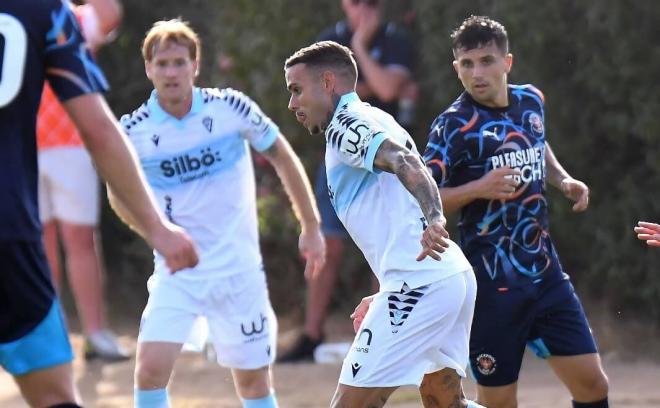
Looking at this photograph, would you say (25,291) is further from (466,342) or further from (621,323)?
(621,323)

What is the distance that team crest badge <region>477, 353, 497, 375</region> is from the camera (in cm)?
560

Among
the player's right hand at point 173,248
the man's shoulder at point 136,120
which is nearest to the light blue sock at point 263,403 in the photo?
the man's shoulder at point 136,120

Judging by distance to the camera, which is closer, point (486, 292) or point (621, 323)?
point (486, 292)

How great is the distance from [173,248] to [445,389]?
1.76 m

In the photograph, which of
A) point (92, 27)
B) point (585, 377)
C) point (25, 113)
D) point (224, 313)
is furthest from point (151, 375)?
point (92, 27)

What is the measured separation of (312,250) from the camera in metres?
6.16

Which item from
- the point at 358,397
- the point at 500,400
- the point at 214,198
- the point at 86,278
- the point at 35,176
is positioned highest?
the point at 35,176

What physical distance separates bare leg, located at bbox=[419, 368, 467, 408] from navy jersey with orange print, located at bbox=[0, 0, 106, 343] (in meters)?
1.86

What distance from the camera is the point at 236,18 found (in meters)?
9.99

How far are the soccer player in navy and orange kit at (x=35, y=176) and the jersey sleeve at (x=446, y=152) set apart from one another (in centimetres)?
200

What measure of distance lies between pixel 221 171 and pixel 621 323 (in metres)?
3.47

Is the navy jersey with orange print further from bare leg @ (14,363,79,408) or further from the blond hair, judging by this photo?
the blond hair

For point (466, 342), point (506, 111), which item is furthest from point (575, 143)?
point (466, 342)

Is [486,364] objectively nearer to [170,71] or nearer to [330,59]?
[330,59]
